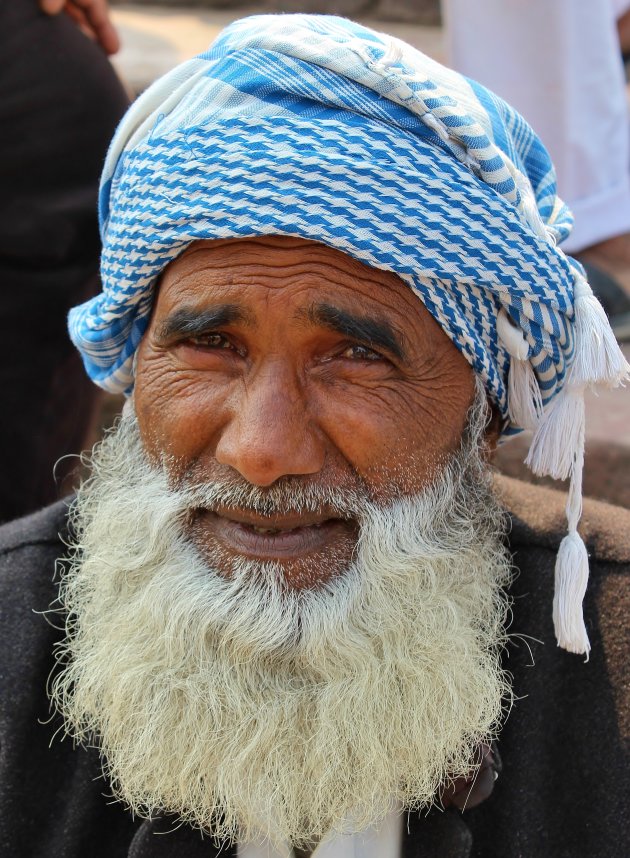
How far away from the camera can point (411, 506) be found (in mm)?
2129

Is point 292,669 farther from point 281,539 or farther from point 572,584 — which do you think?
point 572,584

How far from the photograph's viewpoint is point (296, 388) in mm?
2018

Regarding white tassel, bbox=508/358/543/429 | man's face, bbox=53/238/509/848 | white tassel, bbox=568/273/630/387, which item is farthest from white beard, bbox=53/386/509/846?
white tassel, bbox=568/273/630/387

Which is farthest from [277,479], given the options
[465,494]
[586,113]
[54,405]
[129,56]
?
[129,56]

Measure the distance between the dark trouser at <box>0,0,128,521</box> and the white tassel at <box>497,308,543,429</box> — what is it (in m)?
1.81

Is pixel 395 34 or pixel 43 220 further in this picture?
pixel 395 34

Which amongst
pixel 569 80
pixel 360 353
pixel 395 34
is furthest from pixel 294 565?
pixel 395 34

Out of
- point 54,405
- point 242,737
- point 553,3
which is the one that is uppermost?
point 553,3

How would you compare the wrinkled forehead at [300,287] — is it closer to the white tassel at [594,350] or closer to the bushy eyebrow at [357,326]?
the bushy eyebrow at [357,326]

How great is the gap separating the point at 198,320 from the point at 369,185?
1.50 ft

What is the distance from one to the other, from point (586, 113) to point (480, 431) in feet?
7.89

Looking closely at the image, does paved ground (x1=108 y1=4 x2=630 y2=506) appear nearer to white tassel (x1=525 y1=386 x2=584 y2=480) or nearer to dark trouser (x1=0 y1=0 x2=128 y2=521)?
white tassel (x1=525 y1=386 x2=584 y2=480)

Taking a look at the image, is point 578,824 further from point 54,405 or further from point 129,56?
point 129,56

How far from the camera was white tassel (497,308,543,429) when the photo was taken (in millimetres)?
2131
